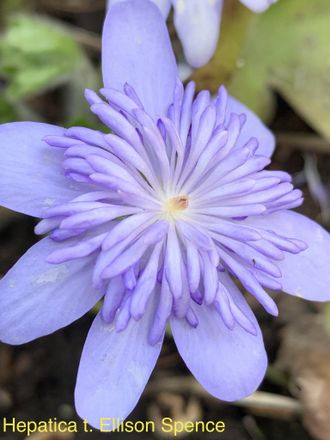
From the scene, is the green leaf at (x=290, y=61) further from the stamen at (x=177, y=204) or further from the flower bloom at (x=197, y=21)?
the stamen at (x=177, y=204)

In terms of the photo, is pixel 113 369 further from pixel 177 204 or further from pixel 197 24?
pixel 197 24

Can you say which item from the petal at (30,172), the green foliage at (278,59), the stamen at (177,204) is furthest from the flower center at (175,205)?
the green foliage at (278,59)

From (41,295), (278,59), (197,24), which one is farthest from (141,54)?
(278,59)

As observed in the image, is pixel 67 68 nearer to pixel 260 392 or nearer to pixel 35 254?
pixel 35 254

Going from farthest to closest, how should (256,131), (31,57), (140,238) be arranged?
(31,57), (256,131), (140,238)

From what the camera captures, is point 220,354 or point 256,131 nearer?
point 220,354
